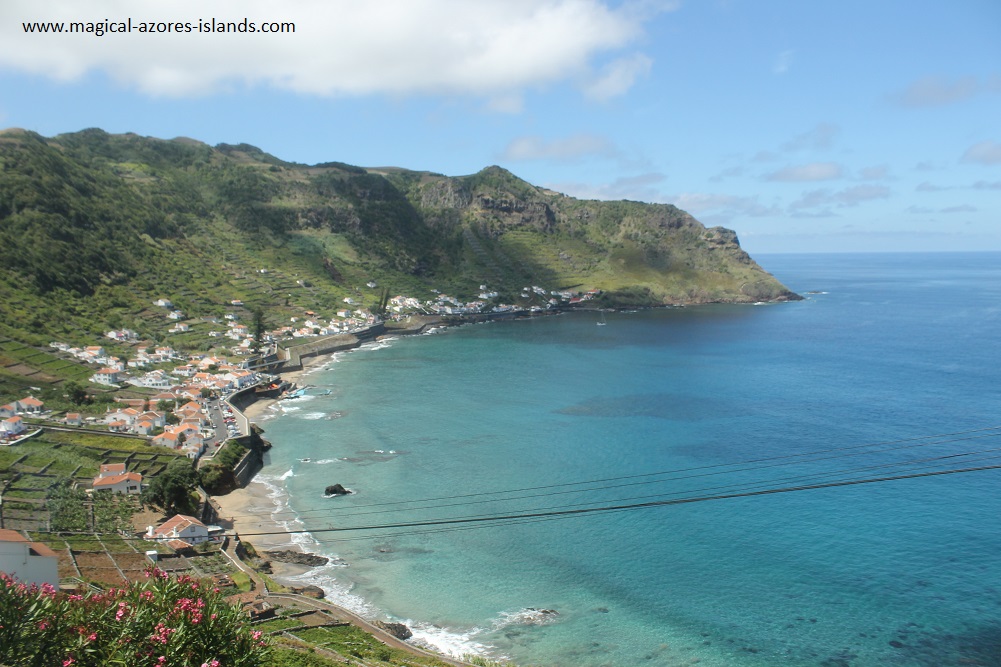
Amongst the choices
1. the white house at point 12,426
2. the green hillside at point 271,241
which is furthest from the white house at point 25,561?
the green hillside at point 271,241

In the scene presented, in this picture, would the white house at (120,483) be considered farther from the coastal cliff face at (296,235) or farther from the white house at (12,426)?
the coastal cliff face at (296,235)

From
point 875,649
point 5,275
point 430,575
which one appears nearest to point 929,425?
point 875,649

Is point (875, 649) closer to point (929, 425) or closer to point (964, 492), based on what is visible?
point (964, 492)

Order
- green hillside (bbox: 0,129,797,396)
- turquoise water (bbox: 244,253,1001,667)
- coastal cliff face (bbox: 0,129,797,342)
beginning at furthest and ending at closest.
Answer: coastal cliff face (bbox: 0,129,797,342)
green hillside (bbox: 0,129,797,396)
turquoise water (bbox: 244,253,1001,667)

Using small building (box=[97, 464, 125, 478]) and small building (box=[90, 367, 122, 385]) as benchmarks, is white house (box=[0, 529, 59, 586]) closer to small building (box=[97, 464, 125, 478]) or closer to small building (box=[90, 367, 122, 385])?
small building (box=[97, 464, 125, 478])

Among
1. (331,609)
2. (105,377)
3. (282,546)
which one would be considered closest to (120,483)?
(282,546)

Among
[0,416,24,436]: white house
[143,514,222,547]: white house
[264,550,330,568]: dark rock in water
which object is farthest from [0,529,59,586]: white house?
[0,416,24,436]: white house
